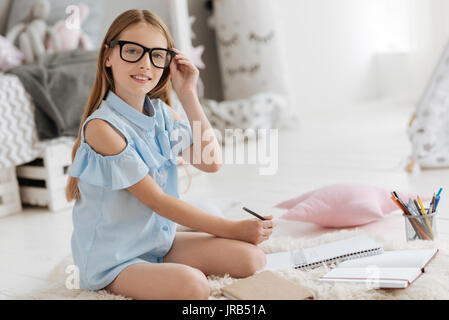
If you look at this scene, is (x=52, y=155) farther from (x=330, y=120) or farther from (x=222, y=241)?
(x=330, y=120)

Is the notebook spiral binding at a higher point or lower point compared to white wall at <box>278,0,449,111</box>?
lower

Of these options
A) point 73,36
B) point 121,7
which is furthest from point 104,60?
point 121,7

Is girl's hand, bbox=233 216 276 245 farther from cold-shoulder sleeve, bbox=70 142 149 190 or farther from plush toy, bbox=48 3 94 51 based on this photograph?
plush toy, bbox=48 3 94 51

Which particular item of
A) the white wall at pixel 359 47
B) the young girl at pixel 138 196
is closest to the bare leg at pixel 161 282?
the young girl at pixel 138 196

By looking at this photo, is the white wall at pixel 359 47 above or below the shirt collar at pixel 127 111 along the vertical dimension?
above

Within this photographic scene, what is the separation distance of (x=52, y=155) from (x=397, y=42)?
3.29m

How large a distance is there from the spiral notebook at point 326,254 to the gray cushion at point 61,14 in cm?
160

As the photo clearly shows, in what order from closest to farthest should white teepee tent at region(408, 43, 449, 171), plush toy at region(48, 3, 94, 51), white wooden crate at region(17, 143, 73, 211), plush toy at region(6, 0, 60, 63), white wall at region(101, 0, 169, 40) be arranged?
white wooden crate at region(17, 143, 73, 211) < white teepee tent at region(408, 43, 449, 171) < plush toy at region(6, 0, 60, 63) < plush toy at region(48, 3, 94, 51) < white wall at region(101, 0, 169, 40)

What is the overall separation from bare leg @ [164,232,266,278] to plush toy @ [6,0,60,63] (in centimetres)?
142

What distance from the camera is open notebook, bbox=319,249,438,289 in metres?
1.02

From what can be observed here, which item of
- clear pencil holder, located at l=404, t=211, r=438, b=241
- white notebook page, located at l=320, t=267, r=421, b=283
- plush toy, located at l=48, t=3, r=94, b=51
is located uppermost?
plush toy, located at l=48, t=3, r=94, b=51

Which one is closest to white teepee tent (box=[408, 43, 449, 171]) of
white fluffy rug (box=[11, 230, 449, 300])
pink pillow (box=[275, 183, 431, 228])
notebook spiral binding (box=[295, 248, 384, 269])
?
pink pillow (box=[275, 183, 431, 228])

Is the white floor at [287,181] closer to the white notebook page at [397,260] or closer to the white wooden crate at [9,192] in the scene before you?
the white wooden crate at [9,192]

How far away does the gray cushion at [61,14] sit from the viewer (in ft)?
8.11
